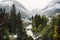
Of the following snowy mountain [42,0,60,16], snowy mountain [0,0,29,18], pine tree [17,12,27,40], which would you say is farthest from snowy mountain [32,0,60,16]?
pine tree [17,12,27,40]

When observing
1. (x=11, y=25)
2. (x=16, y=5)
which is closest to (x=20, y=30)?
(x=11, y=25)

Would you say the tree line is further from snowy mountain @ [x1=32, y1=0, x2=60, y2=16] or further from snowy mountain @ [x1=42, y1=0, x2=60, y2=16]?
snowy mountain @ [x1=42, y1=0, x2=60, y2=16]

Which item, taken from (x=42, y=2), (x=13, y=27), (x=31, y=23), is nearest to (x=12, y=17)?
(x=13, y=27)

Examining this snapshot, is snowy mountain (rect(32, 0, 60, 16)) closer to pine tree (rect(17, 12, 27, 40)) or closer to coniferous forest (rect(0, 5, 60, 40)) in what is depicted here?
coniferous forest (rect(0, 5, 60, 40))

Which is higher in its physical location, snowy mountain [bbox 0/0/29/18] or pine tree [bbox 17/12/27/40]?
snowy mountain [bbox 0/0/29/18]

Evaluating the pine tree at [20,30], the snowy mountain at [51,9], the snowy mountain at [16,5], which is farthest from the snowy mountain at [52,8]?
the pine tree at [20,30]

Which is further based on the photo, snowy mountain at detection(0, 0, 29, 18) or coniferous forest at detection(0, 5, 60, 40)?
snowy mountain at detection(0, 0, 29, 18)

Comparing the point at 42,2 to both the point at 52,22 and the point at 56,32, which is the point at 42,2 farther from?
the point at 56,32

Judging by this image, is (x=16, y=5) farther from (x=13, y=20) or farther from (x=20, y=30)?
(x=20, y=30)
